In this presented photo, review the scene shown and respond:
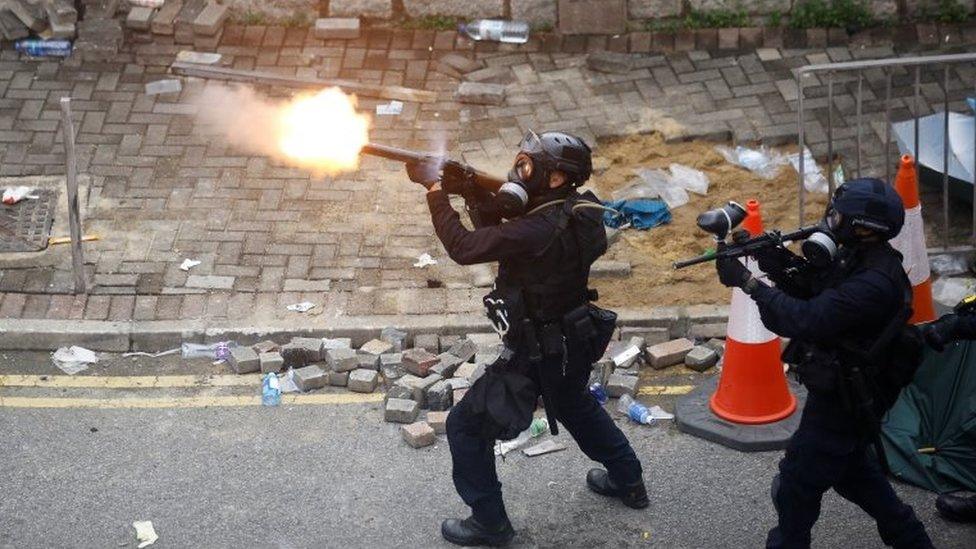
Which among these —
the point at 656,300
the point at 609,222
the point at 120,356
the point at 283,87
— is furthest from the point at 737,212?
the point at 283,87

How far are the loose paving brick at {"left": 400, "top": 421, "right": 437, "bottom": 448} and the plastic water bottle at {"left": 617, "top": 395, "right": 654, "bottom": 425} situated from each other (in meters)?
1.06

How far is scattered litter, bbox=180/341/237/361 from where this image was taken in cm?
822

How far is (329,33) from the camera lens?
37.3 feet

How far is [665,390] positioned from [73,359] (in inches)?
135

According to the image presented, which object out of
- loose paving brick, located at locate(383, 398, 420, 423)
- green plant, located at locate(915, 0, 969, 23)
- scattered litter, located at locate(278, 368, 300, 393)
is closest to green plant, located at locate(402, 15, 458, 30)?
green plant, located at locate(915, 0, 969, 23)

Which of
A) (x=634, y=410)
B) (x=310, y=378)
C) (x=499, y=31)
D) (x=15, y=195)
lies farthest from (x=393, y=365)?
(x=499, y=31)

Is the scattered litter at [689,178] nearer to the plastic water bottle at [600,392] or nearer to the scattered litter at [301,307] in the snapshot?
the plastic water bottle at [600,392]

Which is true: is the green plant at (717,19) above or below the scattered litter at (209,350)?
above

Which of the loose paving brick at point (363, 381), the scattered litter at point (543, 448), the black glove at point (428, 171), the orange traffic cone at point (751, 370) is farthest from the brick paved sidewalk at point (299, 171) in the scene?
the black glove at point (428, 171)

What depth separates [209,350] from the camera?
8.30 m

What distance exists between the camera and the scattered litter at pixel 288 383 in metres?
7.88

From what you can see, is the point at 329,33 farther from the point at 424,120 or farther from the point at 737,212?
the point at 737,212

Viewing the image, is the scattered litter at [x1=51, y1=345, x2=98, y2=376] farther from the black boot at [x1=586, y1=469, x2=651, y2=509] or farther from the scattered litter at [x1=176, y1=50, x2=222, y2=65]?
the scattered litter at [x1=176, y1=50, x2=222, y2=65]

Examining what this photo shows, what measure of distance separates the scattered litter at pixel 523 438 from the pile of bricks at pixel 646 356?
471mm
